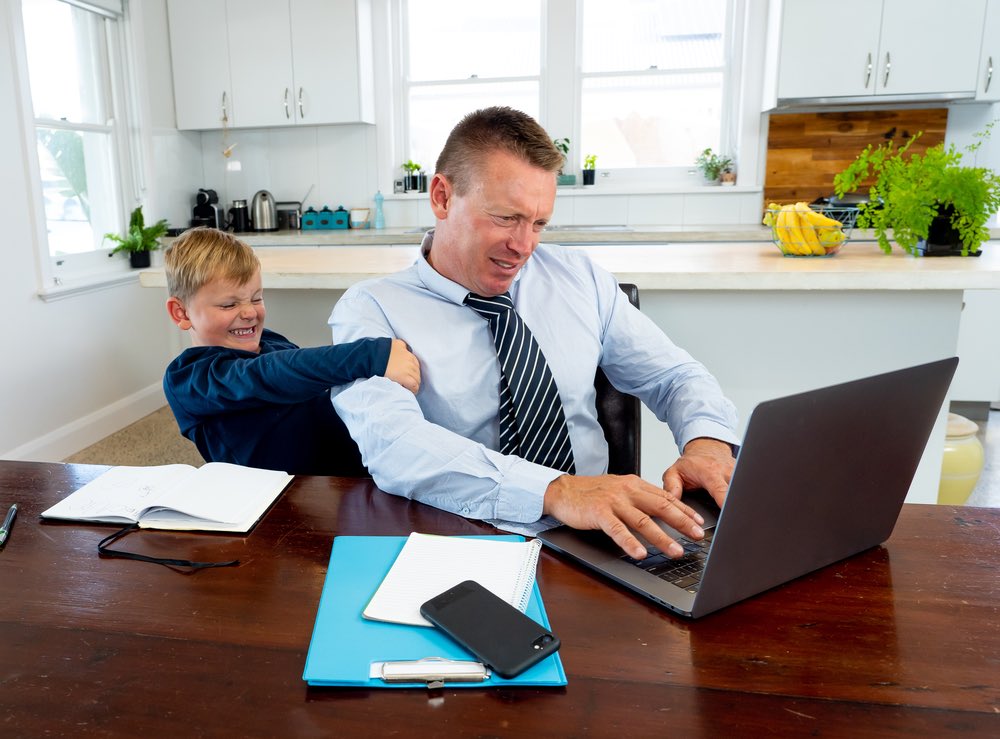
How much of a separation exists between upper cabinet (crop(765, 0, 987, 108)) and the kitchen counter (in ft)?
6.41

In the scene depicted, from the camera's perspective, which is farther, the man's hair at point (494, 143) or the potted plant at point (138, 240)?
the potted plant at point (138, 240)

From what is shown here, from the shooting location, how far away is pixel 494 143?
1.33 m

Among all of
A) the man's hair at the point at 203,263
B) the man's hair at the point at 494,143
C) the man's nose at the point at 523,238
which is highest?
the man's hair at the point at 494,143

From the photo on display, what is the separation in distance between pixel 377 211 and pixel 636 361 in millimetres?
3390

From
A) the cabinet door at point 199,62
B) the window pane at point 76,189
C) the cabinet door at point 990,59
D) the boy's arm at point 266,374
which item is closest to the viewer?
the boy's arm at point 266,374

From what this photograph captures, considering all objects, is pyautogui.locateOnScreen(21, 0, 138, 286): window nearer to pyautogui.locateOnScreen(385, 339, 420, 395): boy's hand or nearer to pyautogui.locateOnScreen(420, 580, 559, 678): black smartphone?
pyautogui.locateOnScreen(385, 339, 420, 395): boy's hand

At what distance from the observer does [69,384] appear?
357cm

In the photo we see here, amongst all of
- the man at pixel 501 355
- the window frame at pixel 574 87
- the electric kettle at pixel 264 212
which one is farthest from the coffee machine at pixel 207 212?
the man at pixel 501 355

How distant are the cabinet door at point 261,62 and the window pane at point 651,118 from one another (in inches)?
68.1

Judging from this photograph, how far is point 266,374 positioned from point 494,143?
1.88 ft

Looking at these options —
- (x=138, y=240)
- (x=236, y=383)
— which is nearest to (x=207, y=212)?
(x=138, y=240)

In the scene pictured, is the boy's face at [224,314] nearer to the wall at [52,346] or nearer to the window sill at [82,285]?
the wall at [52,346]

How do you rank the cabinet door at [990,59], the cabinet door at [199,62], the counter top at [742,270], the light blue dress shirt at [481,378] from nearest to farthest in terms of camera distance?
the light blue dress shirt at [481,378], the counter top at [742,270], the cabinet door at [990,59], the cabinet door at [199,62]

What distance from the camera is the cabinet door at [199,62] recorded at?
170 inches
